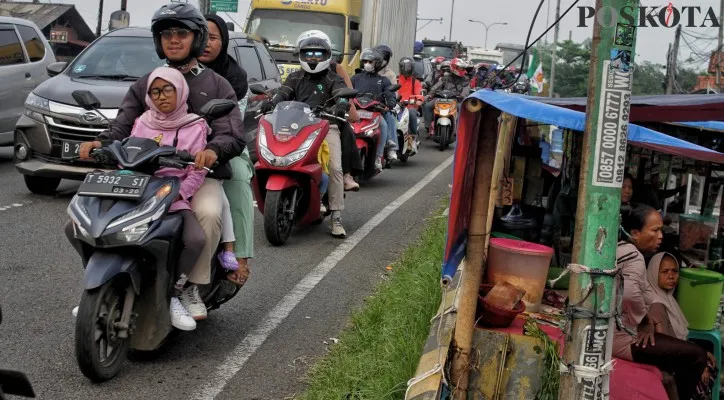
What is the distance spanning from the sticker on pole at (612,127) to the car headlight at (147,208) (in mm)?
2377

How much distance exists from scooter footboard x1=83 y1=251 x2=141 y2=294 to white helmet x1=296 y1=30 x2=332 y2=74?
15.8 ft

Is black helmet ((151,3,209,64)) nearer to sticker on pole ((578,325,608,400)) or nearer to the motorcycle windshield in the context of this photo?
sticker on pole ((578,325,608,400))

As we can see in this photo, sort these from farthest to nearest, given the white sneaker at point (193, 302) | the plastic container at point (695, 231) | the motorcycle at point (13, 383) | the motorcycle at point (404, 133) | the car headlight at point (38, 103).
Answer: the motorcycle at point (404, 133)
the car headlight at point (38, 103)
the plastic container at point (695, 231)
the white sneaker at point (193, 302)
the motorcycle at point (13, 383)

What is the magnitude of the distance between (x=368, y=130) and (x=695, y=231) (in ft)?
21.6

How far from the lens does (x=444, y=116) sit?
20672 millimetres

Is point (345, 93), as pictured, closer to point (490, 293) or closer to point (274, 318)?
point (274, 318)

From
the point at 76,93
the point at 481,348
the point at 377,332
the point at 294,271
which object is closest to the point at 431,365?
the point at 481,348

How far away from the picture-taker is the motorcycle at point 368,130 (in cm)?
1295

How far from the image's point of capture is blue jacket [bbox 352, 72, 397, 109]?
14.1 meters

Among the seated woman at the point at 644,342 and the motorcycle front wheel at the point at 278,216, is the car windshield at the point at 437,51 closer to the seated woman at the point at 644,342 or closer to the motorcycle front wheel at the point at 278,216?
the motorcycle front wheel at the point at 278,216

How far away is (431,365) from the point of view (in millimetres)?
4809

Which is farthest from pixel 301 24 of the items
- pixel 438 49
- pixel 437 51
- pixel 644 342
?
pixel 438 49

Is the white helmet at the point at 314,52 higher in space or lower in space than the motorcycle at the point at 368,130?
higher

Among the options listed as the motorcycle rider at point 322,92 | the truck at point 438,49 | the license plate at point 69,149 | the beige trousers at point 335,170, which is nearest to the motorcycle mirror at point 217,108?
the motorcycle rider at point 322,92
